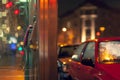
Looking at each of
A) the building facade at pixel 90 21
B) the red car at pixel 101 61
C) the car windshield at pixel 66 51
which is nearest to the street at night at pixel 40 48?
the red car at pixel 101 61

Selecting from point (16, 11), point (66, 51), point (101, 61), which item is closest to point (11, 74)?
point (16, 11)

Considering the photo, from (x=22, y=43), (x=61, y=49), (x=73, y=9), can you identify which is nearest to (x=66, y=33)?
(x=73, y=9)

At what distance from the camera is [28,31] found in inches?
372

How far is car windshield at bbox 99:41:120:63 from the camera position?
A: 898 centimetres

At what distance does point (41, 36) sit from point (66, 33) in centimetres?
5720

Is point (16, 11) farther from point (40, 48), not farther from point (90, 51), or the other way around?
point (90, 51)

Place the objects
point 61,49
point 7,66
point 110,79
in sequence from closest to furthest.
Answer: point 110,79, point 7,66, point 61,49

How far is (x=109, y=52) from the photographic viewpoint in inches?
359

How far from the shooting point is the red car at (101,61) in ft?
A: 27.4

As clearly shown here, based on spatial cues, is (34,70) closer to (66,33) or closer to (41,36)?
(41,36)

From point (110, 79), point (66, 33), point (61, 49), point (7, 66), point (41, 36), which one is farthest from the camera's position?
point (66, 33)

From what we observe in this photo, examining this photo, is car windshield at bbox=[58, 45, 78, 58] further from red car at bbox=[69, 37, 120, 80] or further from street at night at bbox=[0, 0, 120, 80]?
red car at bbox=[69, 37, 120, 80]

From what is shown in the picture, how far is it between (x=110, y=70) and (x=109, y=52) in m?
0.81

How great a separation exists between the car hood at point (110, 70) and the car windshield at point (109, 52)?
31 centimetres
